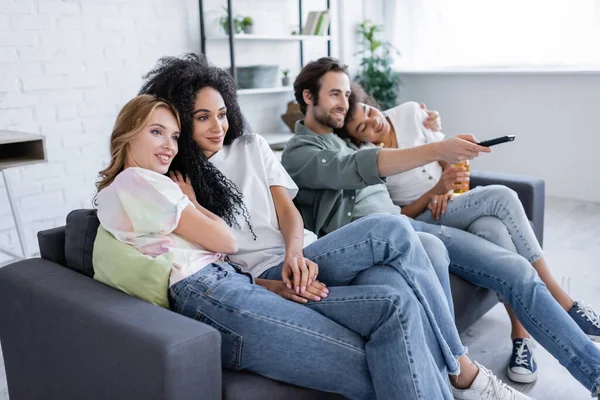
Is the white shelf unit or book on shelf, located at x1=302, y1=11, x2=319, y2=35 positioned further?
book on shelf, located at x1=302, y1=11, x2=319, y2=35

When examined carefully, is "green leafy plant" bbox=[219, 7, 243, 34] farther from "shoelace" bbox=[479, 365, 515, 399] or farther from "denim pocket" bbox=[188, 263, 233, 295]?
"shoelace" bbox=[479, 365, 515, 399]

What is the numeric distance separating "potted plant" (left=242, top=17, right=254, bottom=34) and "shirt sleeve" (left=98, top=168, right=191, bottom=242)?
2.76m

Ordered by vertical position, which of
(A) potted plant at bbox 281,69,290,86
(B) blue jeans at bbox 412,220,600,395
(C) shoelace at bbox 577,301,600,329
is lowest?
(C) shoelace at bbox 577,301,600,329

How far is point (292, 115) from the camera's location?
4277 mm

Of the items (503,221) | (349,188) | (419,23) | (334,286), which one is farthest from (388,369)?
(419,23)

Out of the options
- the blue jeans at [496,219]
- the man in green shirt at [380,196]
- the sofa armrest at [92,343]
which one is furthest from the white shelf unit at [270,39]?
the sofa armrest at [92,343]

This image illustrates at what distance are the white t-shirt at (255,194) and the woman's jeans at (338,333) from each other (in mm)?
211

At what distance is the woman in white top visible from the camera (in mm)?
1910

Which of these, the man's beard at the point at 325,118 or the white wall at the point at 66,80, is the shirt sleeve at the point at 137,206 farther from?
the white wall at the point at 66,80

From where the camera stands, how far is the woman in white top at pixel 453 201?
1.91 metres

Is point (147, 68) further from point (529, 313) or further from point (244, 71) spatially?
point (529, 313)

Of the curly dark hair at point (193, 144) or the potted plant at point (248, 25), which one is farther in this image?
the potted plant at point (248, 25)

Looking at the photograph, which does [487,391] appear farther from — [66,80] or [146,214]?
[66,80]

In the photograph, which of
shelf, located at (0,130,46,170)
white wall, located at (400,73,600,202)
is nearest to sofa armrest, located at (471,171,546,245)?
shelf, located at (0,130,46,170)
